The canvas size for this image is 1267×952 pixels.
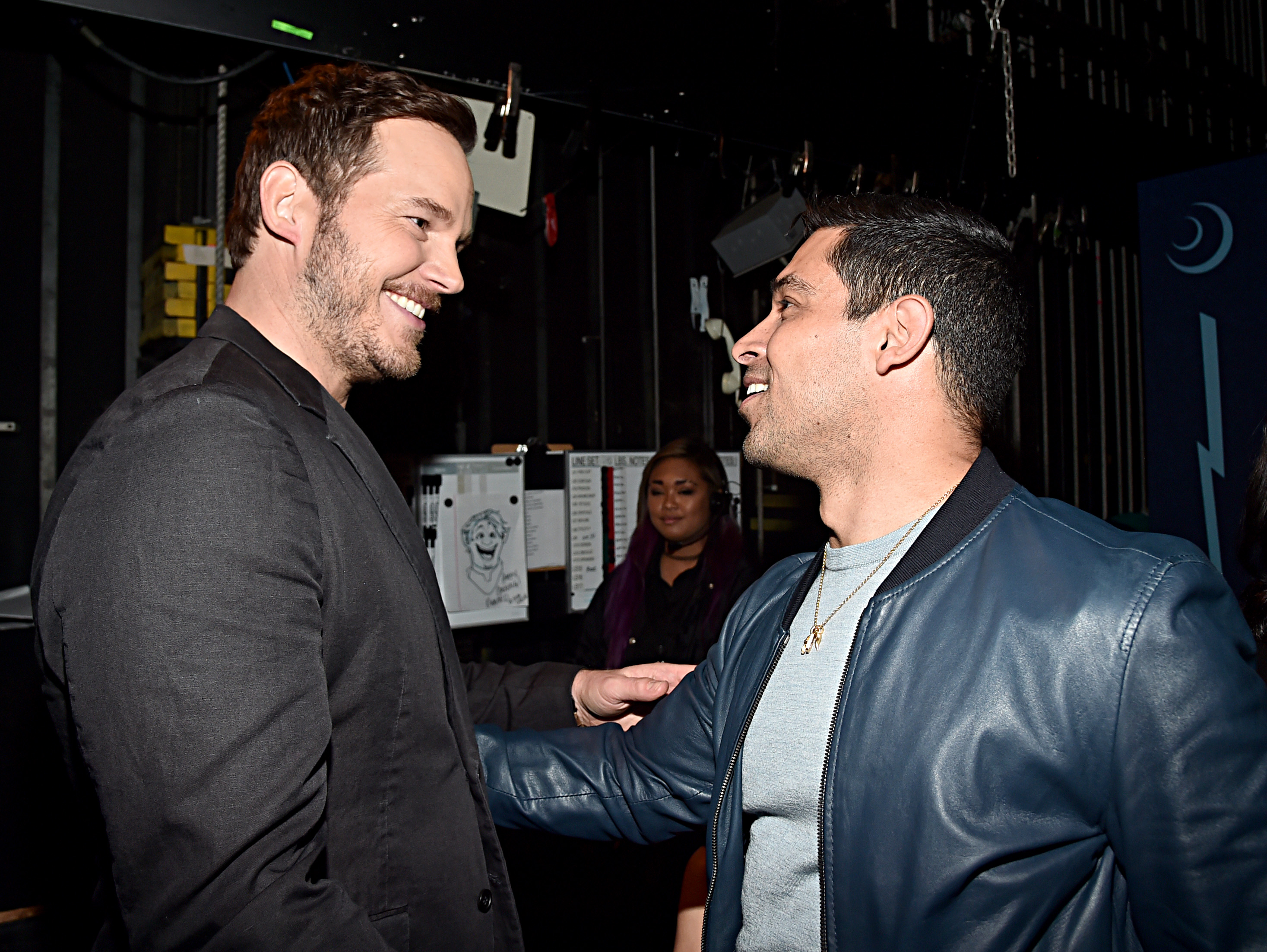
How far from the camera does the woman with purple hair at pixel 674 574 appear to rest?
3156mm

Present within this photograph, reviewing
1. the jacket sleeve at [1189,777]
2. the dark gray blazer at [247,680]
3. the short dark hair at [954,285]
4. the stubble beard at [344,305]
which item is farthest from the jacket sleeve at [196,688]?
the short dark hair at [954,285]

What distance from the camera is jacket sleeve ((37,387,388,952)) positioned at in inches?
33.6

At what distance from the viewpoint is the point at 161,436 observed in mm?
927

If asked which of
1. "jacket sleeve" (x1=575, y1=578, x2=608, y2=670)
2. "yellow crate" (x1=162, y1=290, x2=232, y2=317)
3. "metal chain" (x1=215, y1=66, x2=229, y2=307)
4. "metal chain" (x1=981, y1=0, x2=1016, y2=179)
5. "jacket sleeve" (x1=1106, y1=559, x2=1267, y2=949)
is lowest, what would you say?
"jacket sleeve" (x1=575, y1=578, x2=608, y2=670)

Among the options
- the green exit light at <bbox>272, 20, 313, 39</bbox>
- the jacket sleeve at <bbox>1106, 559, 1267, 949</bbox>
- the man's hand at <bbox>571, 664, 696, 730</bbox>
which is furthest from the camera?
the green exit light at <bbox>272, 20, 313, 39</bbox>

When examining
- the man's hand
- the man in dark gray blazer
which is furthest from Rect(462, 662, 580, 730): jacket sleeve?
the man in dark gray blazer

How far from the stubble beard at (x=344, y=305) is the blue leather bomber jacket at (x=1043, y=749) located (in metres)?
0.93

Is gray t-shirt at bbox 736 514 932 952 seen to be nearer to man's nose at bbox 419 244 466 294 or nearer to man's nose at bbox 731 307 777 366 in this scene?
man's nose at bbox 731 307 777 366

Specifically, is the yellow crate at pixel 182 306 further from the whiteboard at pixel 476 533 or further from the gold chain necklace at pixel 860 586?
the gold chain necklace at pixel 860 586

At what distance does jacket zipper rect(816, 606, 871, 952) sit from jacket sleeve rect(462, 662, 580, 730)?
749 millimetres

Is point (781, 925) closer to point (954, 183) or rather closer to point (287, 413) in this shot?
point (287, 413)

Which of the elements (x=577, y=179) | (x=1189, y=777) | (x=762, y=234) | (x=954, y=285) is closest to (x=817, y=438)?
(x=954, y=285)

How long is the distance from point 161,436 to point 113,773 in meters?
0.38

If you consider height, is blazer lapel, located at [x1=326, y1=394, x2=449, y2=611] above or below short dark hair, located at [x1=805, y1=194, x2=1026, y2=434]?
A: below
